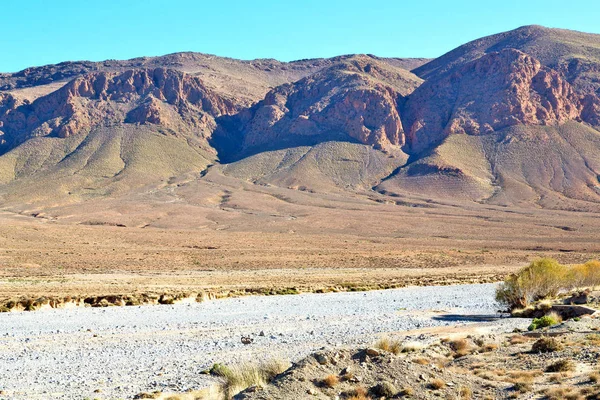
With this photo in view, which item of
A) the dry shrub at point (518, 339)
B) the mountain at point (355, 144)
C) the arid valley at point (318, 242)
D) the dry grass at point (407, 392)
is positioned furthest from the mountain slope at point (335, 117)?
the dry grass at point (407, 392)

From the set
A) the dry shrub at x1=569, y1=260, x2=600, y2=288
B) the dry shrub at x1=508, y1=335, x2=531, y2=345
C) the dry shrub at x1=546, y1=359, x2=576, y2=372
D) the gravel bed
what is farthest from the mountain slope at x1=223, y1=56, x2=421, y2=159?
the dry shrub at x1=546, y1=359, x2=576, y2=372

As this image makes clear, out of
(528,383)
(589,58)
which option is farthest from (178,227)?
(589,58)

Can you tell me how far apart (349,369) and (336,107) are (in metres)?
172

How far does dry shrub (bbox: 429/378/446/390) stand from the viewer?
11.8 metres

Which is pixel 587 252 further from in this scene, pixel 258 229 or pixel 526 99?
pixel 526 99

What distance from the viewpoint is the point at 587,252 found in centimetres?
7562

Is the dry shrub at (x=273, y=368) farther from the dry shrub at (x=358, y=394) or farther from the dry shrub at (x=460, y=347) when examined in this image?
the dry shrub at (x=460, y=347)

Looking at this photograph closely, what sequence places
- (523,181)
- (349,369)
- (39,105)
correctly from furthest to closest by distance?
1. (39,105)
2. (523,181)
3. (349,369)

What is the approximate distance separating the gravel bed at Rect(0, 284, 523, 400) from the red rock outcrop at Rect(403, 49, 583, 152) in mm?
138228

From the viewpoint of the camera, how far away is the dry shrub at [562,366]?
44.7 ft

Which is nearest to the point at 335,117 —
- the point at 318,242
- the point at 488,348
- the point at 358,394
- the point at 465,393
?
the point at 318,242

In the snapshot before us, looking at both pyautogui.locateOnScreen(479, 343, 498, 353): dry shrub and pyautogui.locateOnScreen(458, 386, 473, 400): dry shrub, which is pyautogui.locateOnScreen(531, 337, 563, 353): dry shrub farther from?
pyautogui.locateOnScreen(458, 386, 473, 400): dry shrub

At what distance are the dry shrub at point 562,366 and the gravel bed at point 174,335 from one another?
20.6ft

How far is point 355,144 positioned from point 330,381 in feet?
528
